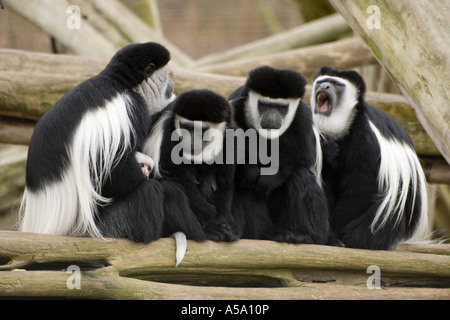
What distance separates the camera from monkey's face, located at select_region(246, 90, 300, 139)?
118 inches

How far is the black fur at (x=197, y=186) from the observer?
2.72m

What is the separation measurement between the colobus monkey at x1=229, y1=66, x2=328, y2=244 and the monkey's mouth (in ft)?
0.82

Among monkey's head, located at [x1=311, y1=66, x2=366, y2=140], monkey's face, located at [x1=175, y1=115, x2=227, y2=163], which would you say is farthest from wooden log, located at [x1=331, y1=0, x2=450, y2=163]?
monkey's face, located at [x1=175, y1=115, x2=227, y2=163]

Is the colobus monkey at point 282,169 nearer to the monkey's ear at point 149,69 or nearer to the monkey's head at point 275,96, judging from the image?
the monkey's head at point 275,96

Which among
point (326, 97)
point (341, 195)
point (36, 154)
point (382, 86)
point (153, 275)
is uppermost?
point (382, 86)

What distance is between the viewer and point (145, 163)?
279cm

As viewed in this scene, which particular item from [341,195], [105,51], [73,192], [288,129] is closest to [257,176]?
[288,129]

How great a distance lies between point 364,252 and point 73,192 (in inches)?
51.7

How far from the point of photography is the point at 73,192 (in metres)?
2.65

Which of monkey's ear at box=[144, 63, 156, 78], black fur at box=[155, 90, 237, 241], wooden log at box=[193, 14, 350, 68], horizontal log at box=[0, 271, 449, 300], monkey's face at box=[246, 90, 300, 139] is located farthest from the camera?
wooden log at box=[193, 14, 350, 68]

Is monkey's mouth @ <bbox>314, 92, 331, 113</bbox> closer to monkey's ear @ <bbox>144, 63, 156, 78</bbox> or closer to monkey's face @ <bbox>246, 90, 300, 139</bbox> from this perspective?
monkey's face @ <bbox>246, 90, 300, 139</bbox>

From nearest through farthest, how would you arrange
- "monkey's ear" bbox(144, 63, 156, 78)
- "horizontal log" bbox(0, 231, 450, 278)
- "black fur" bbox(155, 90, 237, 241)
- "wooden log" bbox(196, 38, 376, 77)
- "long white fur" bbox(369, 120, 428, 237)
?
"horizontal log" bbox(0, 231, 450, 278), "black fur" bbox(155, 90, 237, 241), "monkey's ear" bbox(144, 63, 156, 78), "long white fur" bbox(369, 120, 428, 237), "wooden log" bbox(196, 38, 376, 77)

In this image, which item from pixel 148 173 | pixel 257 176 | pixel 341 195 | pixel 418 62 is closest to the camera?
pixel 418 62

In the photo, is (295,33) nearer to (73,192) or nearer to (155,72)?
(155,72)
